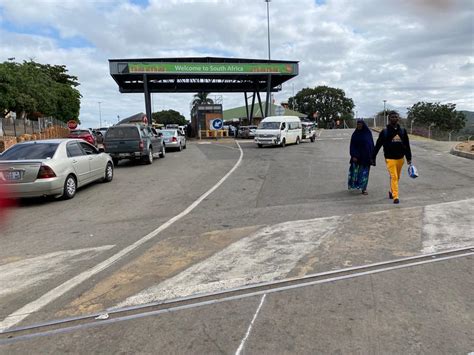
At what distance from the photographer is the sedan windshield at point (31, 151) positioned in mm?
9852

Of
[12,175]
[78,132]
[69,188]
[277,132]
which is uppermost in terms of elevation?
[78,132]

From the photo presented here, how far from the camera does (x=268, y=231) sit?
21.2 feet

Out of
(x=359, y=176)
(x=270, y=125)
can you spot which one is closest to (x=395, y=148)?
(x=359, y=176)

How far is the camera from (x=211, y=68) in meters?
44.5

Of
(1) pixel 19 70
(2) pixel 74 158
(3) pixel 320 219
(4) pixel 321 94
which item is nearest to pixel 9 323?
(3) pixel 320 219

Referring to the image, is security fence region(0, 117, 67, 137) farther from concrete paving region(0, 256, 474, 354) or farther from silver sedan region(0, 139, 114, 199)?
concrete paving region(0, 256, 474, 354)

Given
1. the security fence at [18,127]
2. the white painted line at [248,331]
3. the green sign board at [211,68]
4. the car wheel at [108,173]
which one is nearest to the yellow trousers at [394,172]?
the white painted line at [248,331]

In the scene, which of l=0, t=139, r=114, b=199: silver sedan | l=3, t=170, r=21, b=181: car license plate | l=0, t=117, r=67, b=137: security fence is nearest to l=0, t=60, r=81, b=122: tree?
l=0, t=117, r=67, b=137: security fence

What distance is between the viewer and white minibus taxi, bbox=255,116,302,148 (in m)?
26.6

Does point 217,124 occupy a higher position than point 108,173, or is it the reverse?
point 217,124

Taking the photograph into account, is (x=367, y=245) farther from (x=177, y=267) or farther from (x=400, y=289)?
(x=177, y=267)

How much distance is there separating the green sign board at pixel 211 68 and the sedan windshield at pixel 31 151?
114 ft

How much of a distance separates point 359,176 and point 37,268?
22.1ft

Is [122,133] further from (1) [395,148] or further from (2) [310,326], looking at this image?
(2) [310,326]
